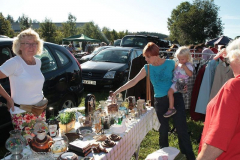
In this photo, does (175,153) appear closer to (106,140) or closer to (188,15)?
(106,140)

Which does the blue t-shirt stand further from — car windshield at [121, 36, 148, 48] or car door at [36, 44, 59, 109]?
car windshield at [121, 36, 148, 48]

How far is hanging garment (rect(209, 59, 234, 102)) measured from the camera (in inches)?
150

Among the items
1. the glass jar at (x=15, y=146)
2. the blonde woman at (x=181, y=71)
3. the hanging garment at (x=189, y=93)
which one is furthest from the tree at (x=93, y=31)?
the glass jar at (x=15, y=146)

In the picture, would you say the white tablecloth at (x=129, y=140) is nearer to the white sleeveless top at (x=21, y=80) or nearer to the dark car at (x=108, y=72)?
the white sleeveless top at (x=21, y=80)

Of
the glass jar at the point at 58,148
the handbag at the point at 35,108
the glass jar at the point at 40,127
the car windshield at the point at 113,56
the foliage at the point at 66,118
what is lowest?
the glass jar at the point at 58,148

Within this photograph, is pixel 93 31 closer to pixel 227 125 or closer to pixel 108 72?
pixel 108 72

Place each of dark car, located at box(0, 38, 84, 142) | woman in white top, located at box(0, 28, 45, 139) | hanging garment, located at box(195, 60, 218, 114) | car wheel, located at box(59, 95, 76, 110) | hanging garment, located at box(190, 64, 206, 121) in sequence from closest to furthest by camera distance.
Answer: woman in white top, located at box(0, 28, 45, 139) < dark car, located at box(0, 38, 84, 142) < car wheel, located at box(59, 95, 76, 110) < hanging garment, located at box(195, 60, 218, 114) < hanging garment, located at box(190, 64, 206, 121)

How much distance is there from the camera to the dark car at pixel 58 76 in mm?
2904

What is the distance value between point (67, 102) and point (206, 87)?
2.86 m

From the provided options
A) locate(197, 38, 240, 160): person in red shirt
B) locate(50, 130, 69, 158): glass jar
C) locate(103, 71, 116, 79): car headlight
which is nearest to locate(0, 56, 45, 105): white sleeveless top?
locate(50, 130, 69, 158): glass jar

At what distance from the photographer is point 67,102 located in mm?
3918

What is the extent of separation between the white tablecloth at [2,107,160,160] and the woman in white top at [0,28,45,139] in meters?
0.49

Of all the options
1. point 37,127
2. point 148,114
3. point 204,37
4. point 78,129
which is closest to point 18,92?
point 37,127

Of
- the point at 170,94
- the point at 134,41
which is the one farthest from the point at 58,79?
the point at 134,41
